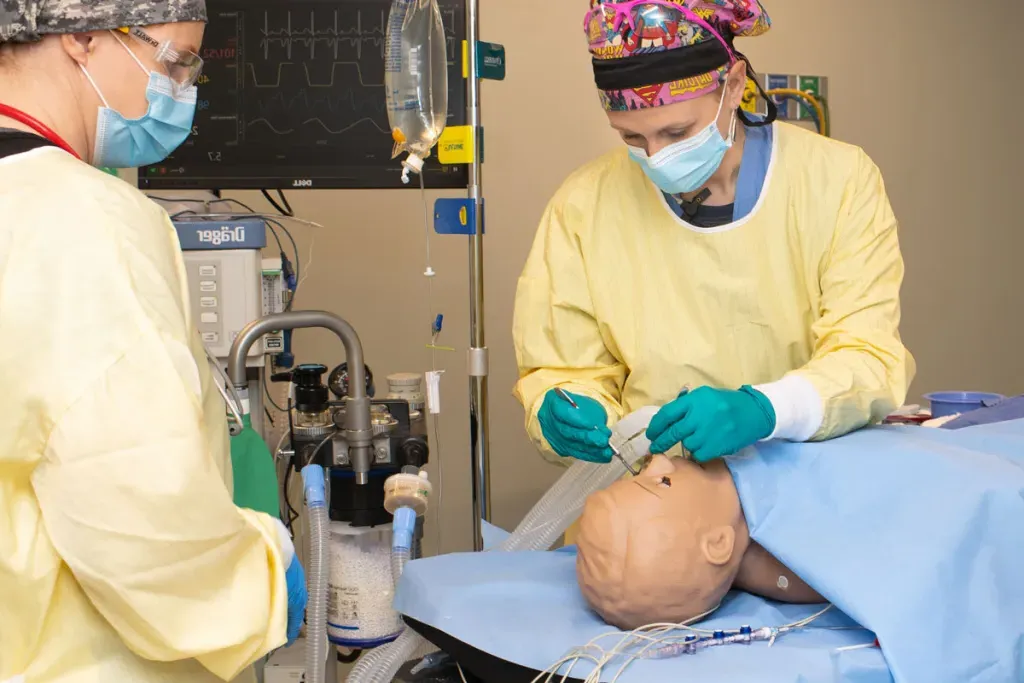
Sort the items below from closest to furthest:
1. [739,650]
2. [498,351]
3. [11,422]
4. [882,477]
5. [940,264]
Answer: [11,422], [739,650], [882,477], [498,351], [940,264]

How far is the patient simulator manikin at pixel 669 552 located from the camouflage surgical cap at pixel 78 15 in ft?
2.87

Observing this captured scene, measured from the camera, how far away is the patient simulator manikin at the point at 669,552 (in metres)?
1.37

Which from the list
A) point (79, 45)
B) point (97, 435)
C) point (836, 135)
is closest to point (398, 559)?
point (97, 435)

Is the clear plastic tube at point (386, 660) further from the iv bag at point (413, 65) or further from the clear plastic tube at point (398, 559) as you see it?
the iv bag at point (413, 65)

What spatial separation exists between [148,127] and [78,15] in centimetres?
18

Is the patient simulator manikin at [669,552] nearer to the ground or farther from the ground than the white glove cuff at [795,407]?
nearer to the ground

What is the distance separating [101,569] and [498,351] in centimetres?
240

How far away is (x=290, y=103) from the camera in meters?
2.54

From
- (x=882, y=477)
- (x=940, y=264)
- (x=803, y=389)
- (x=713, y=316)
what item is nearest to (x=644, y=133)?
(x=713, y=316)

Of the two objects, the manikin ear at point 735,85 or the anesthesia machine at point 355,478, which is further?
the anesthesia machine at point 355,478

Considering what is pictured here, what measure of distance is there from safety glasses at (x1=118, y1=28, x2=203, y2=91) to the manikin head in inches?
31.9

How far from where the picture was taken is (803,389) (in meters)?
1.46

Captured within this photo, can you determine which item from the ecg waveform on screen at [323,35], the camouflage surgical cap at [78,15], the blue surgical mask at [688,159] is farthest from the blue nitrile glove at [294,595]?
the ecg waveform on screen at [323,35]

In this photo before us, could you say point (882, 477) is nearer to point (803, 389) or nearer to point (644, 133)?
point (803, 389)
